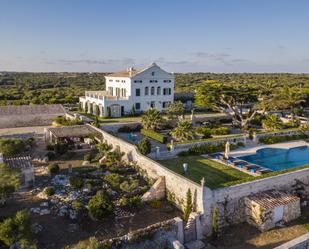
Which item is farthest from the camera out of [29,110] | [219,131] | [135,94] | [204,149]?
[135,94]

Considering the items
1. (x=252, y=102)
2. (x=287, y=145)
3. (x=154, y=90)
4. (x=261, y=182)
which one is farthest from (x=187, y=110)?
(x=261, y=182)

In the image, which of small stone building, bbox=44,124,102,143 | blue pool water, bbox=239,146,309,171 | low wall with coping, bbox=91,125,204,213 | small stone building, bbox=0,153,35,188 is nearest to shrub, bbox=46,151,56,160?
small stone building, bbox=44,124,102,143

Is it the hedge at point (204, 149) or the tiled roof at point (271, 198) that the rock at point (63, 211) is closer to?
the tiled roof at point (271, 198)

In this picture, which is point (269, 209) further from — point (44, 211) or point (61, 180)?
point (61, 180)

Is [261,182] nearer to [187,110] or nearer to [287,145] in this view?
[287,145]

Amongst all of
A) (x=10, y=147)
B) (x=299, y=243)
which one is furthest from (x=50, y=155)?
(x=299, y=243)
